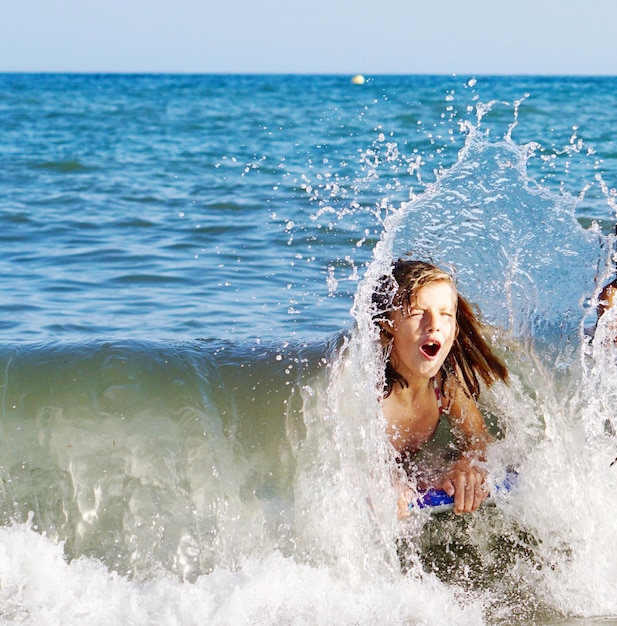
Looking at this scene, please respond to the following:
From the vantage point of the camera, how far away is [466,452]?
3707 millimetres

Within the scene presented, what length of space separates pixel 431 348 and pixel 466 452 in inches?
18.1

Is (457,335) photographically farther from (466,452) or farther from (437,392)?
(466,452)

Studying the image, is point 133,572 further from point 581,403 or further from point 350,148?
point 350,148

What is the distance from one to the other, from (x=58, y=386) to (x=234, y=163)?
367 inches

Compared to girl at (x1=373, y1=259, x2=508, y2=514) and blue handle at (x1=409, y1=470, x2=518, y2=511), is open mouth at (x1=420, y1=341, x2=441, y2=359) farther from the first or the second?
blue handle at (x1=409, y1=470, x2=518, y2=511)

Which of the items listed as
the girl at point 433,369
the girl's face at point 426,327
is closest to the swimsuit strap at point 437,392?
the girl at point 433,369

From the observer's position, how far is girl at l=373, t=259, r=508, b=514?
3.48 meters

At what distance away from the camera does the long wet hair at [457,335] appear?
351 cm

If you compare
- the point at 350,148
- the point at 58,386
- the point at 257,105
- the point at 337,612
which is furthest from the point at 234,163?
the point at 257,105

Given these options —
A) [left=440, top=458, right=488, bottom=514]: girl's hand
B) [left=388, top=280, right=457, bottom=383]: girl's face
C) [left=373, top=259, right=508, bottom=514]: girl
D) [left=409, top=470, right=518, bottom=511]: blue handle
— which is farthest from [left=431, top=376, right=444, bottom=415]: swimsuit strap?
[left=409, top=470, right=518, bottom=511]: blue handle

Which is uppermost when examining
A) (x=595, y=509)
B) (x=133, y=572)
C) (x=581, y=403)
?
(x=581, y=403)

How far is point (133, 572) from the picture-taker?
338 centimetres

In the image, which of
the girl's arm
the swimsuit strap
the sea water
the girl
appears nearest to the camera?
the sea water

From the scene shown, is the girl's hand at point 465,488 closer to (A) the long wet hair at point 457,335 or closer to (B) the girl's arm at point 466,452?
(B) the girl's arm at point 466,452
